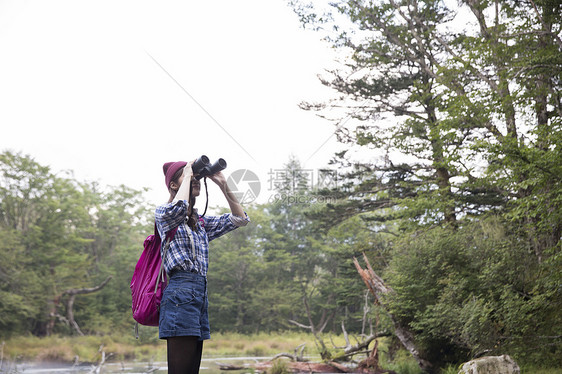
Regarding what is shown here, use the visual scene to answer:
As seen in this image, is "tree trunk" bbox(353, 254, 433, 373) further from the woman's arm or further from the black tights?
the black tights

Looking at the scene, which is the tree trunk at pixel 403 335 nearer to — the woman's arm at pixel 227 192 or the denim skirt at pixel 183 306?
the woman's arm at pixel 227 192

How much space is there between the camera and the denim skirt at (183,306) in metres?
1.73

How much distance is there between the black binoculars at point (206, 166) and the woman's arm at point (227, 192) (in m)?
0.03

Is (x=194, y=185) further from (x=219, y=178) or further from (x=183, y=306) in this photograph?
(x=183, y=306)

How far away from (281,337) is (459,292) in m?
14.9

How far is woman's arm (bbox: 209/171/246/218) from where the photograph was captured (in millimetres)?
2059

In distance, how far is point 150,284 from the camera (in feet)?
6.24

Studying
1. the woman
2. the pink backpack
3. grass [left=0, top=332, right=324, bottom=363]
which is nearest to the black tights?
the woman

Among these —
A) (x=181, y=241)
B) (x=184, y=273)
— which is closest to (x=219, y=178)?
(x=181, y=241)

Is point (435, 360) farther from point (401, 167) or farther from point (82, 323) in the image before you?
point (82, 323)

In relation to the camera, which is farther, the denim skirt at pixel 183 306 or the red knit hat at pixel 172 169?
the red knit hat at pixel 172 169

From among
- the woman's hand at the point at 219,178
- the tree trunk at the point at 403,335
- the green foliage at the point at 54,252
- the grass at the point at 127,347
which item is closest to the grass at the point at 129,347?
the grass at the point at 127,347

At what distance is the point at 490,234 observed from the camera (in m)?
6.68

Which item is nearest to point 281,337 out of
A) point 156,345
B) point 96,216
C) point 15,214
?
point 156,345
